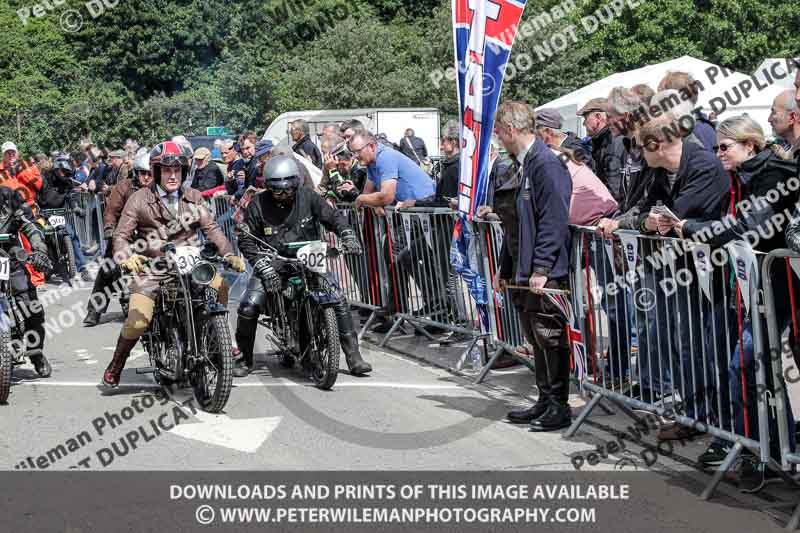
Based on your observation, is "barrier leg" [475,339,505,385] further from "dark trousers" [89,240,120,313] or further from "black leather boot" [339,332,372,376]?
"dark trousers" [89,240,120,313]

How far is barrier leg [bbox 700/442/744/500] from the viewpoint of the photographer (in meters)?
5.80

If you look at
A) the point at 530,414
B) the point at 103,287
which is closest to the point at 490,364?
the point at 530,414

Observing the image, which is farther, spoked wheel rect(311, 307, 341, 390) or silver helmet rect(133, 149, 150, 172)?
silver helmet rect(133, 149, 150, 172)

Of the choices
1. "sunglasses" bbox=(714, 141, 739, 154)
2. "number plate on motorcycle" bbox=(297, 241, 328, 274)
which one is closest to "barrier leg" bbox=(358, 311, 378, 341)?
"number plate on motorcycle" bbox=(297, 241, 328, 274)

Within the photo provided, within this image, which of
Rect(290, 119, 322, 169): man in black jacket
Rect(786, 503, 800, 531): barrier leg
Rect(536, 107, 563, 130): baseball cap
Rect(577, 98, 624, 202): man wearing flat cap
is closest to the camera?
Rect(786, 503, 800, 531): barrier leg

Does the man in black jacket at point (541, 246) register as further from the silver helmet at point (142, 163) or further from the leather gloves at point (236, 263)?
the silver helmet at point (142, 163)

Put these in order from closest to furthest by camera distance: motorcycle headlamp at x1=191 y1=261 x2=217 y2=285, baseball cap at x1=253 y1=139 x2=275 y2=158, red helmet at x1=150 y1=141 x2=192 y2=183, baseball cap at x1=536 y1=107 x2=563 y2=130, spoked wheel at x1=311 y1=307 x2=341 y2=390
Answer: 1. motorcycle headlamp at x1=191 y1=261 x2=217 y2=285
2. spoked wheel at x1=311 y1=307 x2=341 y2=390
3. red helmet at x1=150 y1=141 x2=192 y2=183
4. baseball cap at x1=536 y1=107 x2=563 y2=130
5. baseball cap at x1=253 y1=139 x2=275 y2=158

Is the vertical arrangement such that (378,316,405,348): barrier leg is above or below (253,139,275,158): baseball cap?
below

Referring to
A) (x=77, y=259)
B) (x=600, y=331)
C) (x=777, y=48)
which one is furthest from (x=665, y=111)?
(x=777, y=48)

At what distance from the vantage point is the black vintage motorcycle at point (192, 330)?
798cm

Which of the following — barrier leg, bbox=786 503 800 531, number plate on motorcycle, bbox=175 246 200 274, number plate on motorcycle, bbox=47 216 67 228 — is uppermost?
number plate on motorcycle, bbox=175 246 200 274

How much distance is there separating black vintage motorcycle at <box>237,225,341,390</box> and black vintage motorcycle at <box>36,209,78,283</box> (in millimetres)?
9048

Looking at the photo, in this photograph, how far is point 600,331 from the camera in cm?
729

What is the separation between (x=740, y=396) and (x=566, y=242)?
5.78 feet
